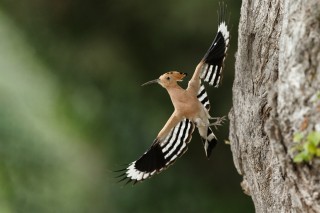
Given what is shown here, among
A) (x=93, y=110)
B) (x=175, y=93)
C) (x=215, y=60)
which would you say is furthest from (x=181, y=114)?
(x=93, y=110)

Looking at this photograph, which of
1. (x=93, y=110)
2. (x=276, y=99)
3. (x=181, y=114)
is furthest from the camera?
(x=93, y=110)

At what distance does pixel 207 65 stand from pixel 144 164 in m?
0.44

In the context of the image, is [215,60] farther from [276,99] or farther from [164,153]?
[276,99]

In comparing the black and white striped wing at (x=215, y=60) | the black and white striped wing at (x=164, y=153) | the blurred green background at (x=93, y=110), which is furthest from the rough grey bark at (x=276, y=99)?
the blurred green background at (x=93, y=110)

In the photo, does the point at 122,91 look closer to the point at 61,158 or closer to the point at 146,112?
the point at 146,112

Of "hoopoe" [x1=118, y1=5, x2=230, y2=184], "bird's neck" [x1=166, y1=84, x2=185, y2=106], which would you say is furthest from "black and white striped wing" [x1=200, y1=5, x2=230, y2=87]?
"bird's neck" [x1=166, y1=84, x2=185, y2=106]

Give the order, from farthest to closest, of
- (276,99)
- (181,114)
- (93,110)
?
(93,110) < (181,114) < (276,99)

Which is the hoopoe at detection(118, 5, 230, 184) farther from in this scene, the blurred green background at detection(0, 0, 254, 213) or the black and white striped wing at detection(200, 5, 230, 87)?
the blurred green background at detection(0, 0, 254, 213)

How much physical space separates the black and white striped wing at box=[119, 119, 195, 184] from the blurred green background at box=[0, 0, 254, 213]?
277 centimetres

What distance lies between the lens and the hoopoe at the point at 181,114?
2730 millimetres

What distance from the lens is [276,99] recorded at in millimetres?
1823

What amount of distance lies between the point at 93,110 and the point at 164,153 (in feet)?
10.8

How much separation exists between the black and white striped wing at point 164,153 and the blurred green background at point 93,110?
2.77 m

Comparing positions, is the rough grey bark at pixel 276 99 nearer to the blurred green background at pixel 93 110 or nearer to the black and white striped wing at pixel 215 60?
the black and white striped wing at pixel 215 60
